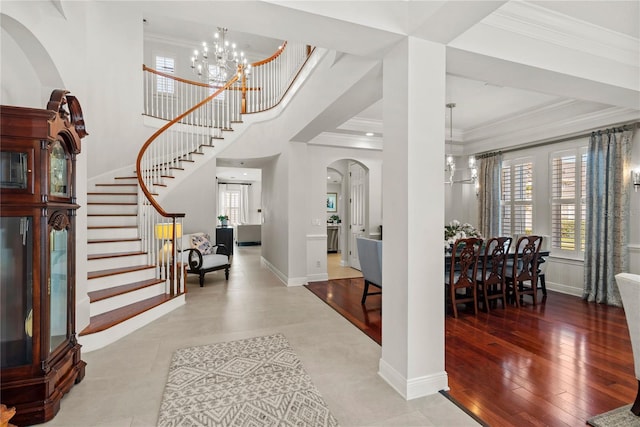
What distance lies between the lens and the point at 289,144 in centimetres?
534

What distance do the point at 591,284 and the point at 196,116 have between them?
24.8 feet

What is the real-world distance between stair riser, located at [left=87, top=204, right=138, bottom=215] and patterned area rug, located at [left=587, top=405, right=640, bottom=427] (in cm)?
584

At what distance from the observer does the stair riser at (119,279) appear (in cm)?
362

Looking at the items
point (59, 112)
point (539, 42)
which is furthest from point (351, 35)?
point (59, 112)

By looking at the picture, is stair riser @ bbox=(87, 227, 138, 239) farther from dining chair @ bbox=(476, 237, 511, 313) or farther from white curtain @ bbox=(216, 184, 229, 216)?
white curtain @ bbox=(216, 184, 229, 216)

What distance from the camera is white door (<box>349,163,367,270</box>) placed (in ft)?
23.6

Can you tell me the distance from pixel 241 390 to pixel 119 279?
2.59m

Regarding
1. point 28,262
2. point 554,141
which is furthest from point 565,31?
point 28,262

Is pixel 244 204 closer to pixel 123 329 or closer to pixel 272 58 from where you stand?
pixel 272 58

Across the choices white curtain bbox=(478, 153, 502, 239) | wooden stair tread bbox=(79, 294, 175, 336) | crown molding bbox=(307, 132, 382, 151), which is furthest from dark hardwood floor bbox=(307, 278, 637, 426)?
crown molding bbox=(307, 132, 382, 151)

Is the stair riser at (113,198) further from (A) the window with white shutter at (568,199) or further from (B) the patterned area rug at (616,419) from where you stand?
(A) the window with white shutter at (568,199)

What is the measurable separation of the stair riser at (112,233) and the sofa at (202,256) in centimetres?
80

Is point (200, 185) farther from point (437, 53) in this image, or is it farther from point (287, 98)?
point (437, 53)

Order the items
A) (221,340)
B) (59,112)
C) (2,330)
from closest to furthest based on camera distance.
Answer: (2,330) → (59,112) → (221,340)
